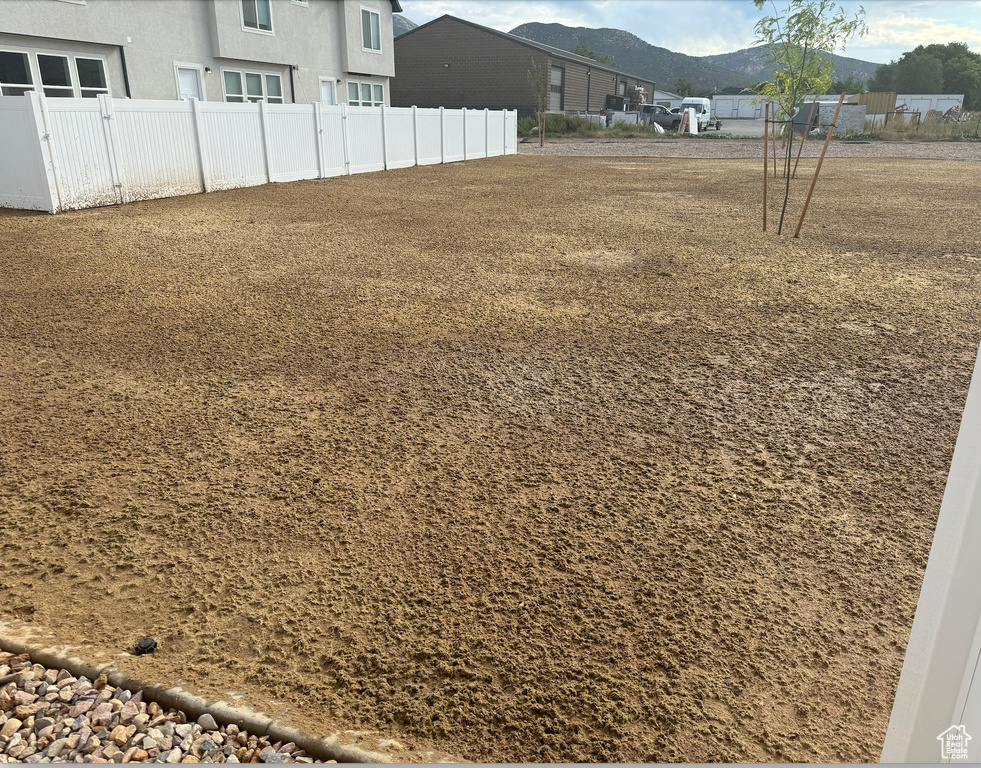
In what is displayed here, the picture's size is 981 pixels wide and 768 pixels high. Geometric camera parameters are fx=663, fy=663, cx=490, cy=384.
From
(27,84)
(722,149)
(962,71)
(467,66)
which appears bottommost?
(722,149)

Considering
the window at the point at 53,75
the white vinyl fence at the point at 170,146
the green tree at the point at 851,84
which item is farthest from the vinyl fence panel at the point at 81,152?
the green tree at the point at 851,84

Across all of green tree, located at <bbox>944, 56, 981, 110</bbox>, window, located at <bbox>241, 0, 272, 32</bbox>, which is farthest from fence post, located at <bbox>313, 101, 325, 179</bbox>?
green tree, located at <bbox>944, 56, 981, 110</bbox>

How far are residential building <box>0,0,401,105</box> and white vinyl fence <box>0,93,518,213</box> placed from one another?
5374 millimetres

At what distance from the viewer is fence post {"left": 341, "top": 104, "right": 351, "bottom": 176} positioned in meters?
16.8

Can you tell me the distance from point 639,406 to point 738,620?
1.93 meters

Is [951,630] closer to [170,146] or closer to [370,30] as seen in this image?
[170,146]

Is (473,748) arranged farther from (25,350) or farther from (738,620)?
(25,350)

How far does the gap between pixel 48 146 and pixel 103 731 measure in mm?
10942

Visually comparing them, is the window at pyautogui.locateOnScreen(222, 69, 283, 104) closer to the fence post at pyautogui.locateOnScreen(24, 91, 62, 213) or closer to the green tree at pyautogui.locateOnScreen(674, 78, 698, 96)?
the fence post at pyautogui.locateOnScreen(24, 91, 62, 213)

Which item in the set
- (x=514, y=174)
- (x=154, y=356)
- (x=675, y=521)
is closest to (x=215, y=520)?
(x=675, y=521)

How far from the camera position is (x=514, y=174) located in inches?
739

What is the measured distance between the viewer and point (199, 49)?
1917 cm

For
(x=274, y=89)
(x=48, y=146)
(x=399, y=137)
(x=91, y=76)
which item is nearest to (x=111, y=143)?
(x=48, y=146)

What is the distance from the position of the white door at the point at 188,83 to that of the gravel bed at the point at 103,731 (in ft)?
66.3
